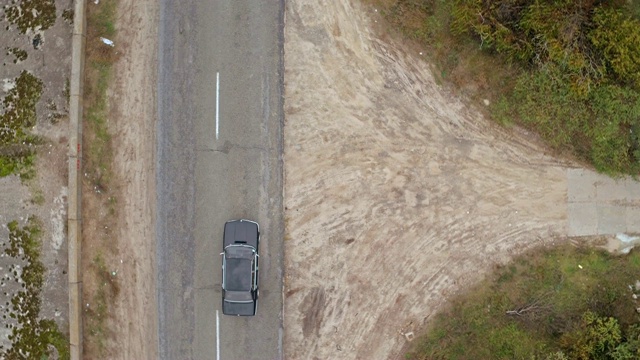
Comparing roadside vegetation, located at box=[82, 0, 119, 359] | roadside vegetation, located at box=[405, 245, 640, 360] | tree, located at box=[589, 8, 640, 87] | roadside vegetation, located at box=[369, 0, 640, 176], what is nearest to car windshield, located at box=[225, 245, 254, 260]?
roadside vegetation, located at box=[82, 0, 119, 359]

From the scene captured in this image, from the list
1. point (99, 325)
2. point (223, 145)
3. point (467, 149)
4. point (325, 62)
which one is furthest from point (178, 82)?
point (467, 149)

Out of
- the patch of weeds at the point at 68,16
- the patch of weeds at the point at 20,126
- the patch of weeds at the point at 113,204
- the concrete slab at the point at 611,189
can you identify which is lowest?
the patch of weeds at the point at 113,204

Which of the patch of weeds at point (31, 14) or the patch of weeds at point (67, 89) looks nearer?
the patch of weeds at point (67, 89)

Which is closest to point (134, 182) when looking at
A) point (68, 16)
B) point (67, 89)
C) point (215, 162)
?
point (215, 162)

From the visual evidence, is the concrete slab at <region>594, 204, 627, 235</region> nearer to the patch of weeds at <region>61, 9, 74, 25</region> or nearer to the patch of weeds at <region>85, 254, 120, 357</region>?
the patch of weeds at <region>85, 254, 120, 357</region>

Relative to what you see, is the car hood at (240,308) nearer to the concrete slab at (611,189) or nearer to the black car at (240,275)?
the black car at (240,275)

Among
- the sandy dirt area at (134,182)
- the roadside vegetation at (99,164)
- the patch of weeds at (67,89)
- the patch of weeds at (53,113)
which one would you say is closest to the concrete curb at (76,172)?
the roadside vegetation at (99,164)
